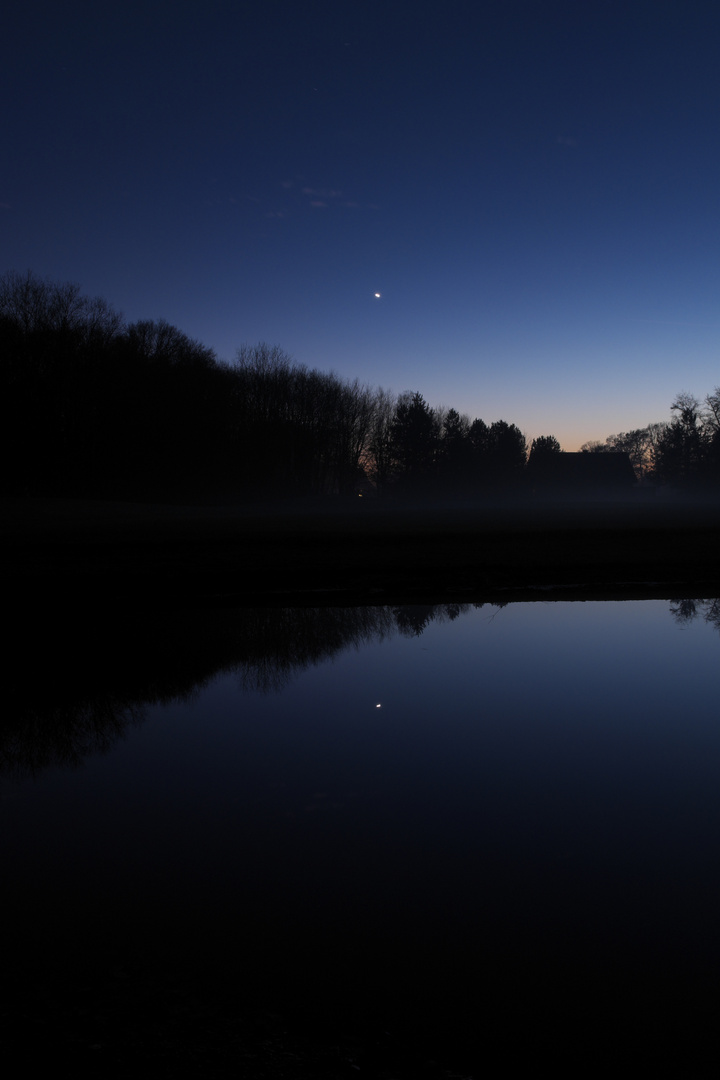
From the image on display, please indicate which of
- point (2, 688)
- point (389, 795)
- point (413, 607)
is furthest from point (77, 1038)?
point (413, 607)

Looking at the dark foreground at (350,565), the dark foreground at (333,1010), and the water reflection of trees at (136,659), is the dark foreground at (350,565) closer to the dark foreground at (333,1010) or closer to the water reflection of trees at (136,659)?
the water reflection of trees at (136,659)

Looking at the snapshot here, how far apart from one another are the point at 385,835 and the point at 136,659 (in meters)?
5.67

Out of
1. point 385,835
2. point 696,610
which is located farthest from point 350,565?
point 385,835

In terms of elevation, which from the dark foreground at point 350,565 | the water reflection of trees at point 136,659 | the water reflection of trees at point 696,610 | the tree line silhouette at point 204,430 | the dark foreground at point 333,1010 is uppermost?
the tree line silhouette at point 204,430

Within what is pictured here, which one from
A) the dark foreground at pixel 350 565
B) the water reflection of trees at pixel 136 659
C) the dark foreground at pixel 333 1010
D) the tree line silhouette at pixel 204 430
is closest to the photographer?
the dark foreground at pixel 333 1010

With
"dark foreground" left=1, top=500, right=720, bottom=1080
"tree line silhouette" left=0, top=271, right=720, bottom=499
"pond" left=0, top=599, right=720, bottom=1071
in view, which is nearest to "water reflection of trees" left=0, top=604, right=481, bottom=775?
"pond" left=0, top=599, right=720, bottom=1071

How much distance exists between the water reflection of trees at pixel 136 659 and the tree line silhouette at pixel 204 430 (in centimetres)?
4631

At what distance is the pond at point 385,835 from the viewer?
2.97 m

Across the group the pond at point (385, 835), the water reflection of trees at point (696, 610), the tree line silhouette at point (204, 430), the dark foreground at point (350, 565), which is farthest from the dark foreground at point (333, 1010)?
the tree line silhouette at point (204, 430)

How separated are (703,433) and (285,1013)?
365ft

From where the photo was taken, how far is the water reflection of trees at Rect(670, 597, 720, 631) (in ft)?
36.7

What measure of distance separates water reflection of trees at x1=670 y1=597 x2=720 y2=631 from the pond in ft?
9.43

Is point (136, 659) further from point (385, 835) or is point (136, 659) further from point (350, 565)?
point (350, 565)

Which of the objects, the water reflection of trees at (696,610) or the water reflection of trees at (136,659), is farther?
the water reflection of trees at (696,610)
